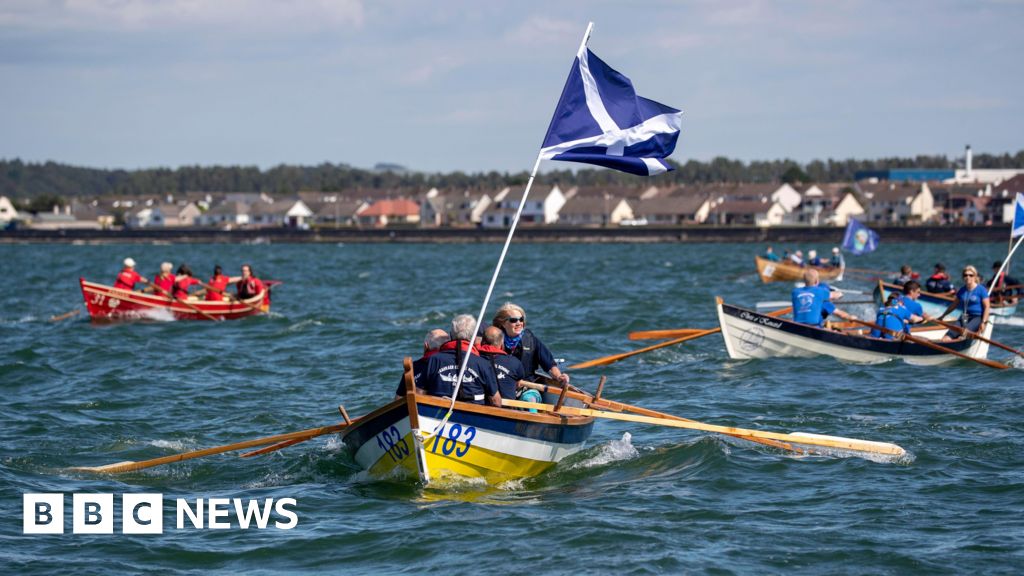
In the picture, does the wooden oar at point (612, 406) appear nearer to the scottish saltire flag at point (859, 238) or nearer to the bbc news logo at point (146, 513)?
the bbc news logo at point (146, 513)

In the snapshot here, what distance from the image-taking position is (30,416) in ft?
54.4

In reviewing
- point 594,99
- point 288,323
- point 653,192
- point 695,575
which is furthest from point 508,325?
point 653,192

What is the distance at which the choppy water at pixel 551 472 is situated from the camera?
398 inches

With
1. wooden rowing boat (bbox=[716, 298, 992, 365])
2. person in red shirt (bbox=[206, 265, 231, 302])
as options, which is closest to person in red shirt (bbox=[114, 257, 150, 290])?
person in red shirt (bbox=[206, 265, 231, 302])

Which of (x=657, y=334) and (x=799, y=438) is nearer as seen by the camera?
(x=799, y=438)

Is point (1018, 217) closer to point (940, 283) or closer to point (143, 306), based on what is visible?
point (940, 283)

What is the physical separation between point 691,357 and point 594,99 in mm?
11234

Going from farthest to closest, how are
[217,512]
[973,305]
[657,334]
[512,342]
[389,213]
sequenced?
[389,213]
[657,334]
[973,305]
[512,342]
[217,512]

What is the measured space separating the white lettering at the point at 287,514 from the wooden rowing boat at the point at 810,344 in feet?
34.4

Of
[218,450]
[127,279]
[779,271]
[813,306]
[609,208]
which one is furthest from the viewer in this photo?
[609,208]

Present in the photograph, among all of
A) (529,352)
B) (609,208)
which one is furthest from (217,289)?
(609,208)

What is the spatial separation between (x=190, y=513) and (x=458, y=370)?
A: 281cm

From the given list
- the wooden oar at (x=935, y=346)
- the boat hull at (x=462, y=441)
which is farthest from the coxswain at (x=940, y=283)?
the boat hull at (x=462, y=441)

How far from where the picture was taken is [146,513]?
11258 mm
